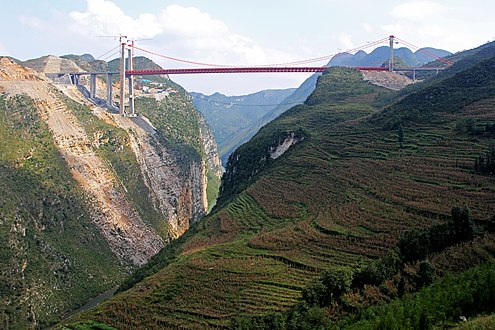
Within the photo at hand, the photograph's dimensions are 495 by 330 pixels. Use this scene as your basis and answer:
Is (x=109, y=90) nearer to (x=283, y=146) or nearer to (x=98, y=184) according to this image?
(x=98, y=184)

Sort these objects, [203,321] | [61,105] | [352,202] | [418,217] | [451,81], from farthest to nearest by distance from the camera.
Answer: [61,105]
[451,81]
[352,202]
[418,217]
[203,321]

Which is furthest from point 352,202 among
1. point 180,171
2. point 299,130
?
point 180,171

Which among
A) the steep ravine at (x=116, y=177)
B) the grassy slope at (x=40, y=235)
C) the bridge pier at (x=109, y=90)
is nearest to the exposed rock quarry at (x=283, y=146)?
the steep ravine at (x=116, y=177)

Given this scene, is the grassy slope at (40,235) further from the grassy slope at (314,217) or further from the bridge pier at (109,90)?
the bridge pier at (109,90)

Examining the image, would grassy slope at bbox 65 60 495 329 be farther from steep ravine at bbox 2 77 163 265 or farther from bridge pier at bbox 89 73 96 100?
bridge pier at bbox 89 73 96 100

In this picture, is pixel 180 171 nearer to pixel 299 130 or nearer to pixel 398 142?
pixel 299 130

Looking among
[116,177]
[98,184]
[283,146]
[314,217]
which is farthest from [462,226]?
[116,177]
